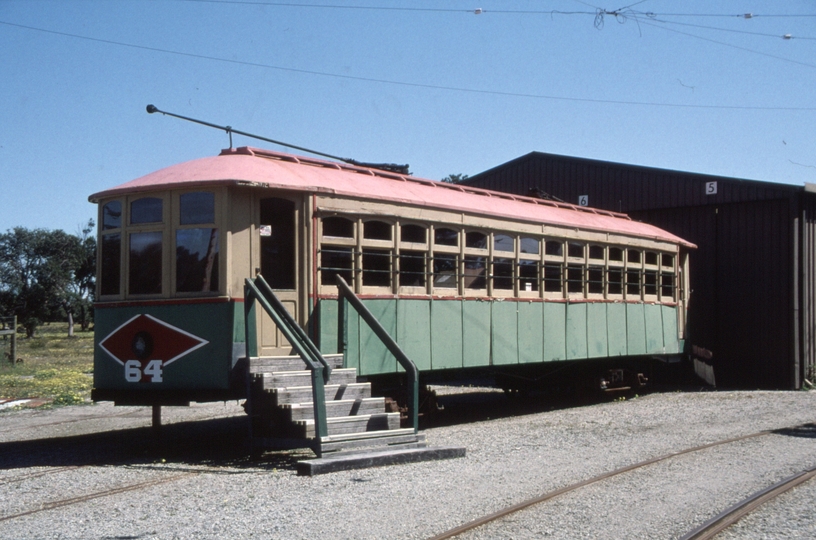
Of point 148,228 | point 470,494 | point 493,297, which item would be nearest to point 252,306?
point 148,228

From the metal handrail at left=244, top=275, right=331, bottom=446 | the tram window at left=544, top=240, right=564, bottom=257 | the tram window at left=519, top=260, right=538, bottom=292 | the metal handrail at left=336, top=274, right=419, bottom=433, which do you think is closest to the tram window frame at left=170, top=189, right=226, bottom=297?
the metal handrail at left=244, top=275, right=331, bottom=446

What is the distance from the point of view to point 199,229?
9477 millimetres

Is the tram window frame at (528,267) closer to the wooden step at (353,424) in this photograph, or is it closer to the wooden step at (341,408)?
the wooden step at (341,408)

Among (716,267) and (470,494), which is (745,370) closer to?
(716,267)

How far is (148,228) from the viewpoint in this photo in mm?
9773

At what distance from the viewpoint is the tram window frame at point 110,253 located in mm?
9898

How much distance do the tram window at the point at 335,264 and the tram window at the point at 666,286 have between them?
354 inches

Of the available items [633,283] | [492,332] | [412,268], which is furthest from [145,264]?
[633,283]

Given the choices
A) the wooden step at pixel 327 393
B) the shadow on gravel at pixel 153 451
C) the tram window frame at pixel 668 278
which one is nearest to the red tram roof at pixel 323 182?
the wooden step at pixel 327 393

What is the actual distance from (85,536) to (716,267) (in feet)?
56.2

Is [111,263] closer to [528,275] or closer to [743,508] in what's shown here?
[528,275]

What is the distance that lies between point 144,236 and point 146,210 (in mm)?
299

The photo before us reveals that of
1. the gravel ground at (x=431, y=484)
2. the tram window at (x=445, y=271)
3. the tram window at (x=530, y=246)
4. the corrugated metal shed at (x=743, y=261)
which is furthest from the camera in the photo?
the corrugated metal shed at (x=743, y=261)

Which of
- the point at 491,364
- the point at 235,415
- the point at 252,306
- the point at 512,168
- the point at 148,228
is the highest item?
the point at 512,168
